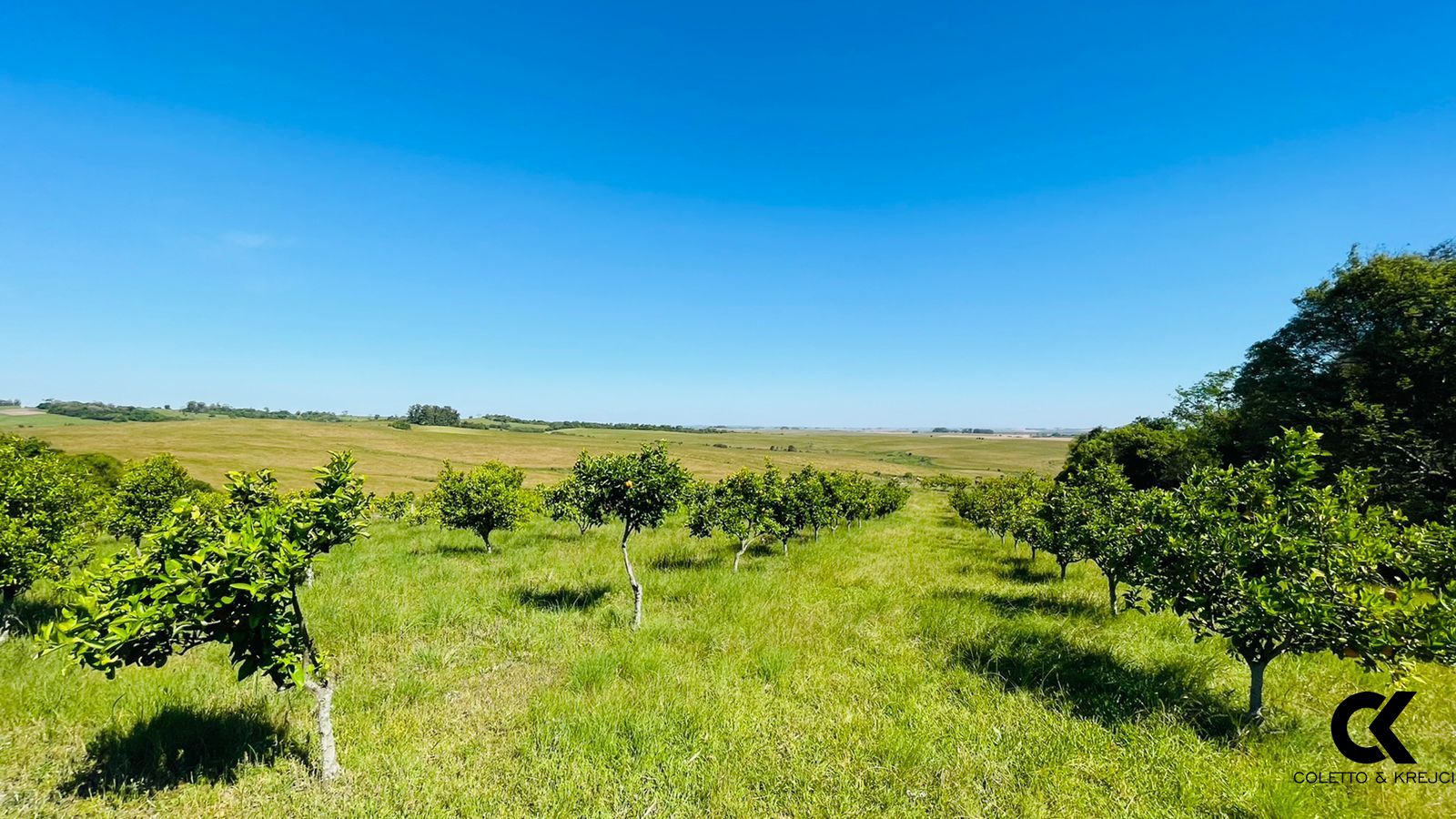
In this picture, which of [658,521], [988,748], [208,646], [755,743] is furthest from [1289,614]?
[208,646]

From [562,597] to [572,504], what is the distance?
9.95 ft

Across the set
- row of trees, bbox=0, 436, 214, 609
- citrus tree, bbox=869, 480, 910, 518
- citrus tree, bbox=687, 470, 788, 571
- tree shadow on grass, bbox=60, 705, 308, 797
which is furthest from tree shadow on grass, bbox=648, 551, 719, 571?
citrus tree, bbox=869, 480, 910, 518

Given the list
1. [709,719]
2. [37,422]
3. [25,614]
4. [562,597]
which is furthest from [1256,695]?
[37,422]

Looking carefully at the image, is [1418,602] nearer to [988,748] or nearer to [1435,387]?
[988,748]

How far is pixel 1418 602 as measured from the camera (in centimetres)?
661

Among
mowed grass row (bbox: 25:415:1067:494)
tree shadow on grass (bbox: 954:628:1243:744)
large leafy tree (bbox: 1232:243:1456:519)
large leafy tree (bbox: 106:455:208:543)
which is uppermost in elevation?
large leafy tree (bbox: 1232:243:1456:519)

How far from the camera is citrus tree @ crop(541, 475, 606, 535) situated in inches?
527

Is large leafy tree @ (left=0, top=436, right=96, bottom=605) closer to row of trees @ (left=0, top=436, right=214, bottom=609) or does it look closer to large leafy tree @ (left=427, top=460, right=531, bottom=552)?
row of trees @ (left=0, top=436, right=214, bottom=609)

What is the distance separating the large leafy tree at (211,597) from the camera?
Result: 16.8ft

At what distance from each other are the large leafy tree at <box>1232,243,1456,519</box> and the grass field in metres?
20.1

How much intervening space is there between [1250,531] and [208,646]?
63.8 feet

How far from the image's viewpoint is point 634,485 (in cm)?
1268

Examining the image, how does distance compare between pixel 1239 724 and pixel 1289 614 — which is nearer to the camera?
pixel 1289 614

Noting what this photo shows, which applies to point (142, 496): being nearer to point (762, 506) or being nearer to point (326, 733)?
point (326, 733)
